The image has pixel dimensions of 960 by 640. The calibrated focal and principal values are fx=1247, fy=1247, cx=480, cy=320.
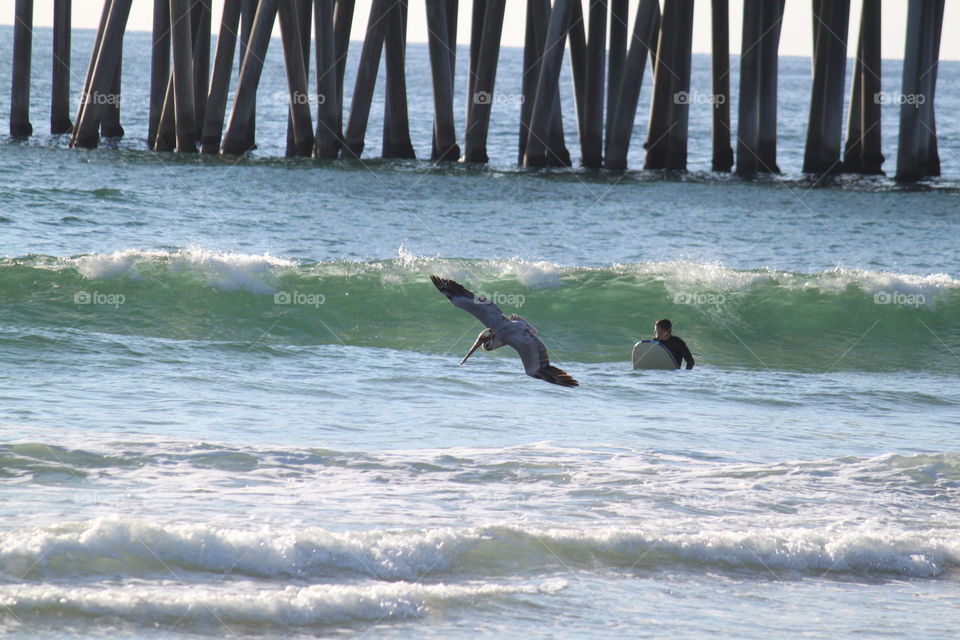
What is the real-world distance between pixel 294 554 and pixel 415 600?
0.75 meters

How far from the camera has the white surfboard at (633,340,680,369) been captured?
35.9ft

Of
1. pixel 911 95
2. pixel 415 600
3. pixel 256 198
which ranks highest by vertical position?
pixel 911 95

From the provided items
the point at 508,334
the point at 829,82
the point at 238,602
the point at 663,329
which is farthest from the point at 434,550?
the point at 829,82

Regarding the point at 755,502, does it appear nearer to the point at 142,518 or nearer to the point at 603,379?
the point at 142,518

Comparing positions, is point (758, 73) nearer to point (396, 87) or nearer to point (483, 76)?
point (483, 76)

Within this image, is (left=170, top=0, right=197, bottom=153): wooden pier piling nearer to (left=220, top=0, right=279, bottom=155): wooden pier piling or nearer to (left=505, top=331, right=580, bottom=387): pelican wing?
(left=220, top=0, right=279, bottom=155): wooden pier piling

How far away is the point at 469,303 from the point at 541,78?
16305 millimetres

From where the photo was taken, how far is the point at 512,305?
16.1 metres

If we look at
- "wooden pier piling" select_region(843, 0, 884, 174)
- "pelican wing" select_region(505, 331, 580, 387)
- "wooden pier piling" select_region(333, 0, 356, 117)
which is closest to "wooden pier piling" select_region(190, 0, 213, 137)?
"wooden pier piling" select_region(333, 0, 356, 117)

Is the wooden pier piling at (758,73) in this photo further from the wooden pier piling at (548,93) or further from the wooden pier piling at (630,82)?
the wooden pier piling at (548,93)

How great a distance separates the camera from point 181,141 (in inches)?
1025

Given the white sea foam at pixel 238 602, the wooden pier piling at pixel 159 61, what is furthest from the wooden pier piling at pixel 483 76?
the white sea foam at pixel 238 602

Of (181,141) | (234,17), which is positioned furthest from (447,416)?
(181,141)

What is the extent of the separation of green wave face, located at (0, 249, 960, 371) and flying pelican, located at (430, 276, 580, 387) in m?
5.10
